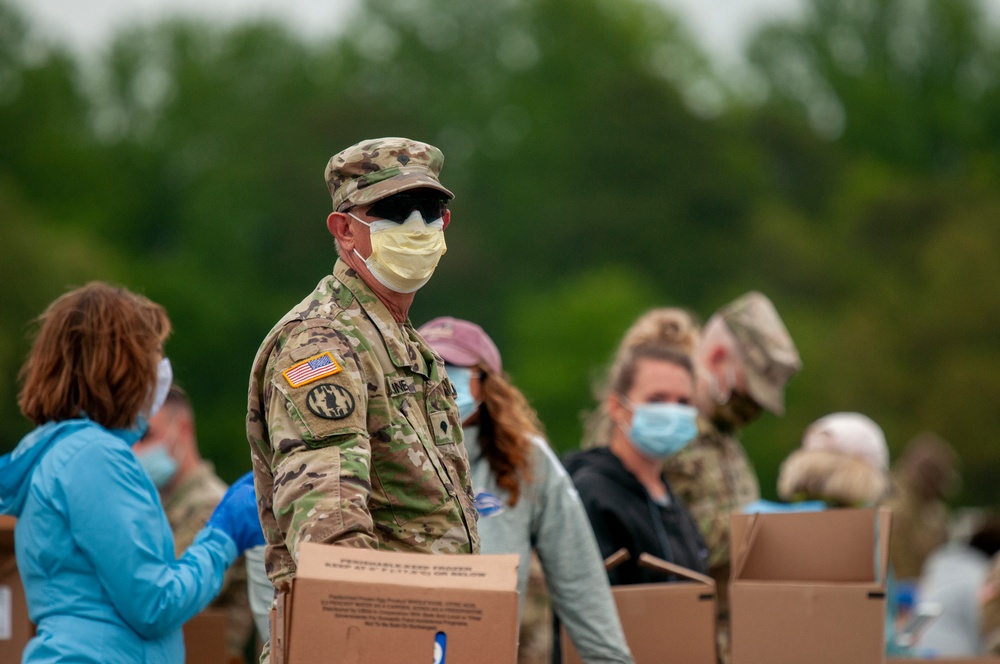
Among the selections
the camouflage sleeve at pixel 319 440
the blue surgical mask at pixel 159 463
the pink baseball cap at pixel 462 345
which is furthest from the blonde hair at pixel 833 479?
the camouflage sleeve at pixel 319 440

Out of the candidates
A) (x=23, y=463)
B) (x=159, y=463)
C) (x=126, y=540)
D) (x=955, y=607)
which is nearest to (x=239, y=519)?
(x=126, y=540)

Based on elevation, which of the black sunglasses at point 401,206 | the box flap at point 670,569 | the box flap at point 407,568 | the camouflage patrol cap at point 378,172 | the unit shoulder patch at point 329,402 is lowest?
the box flap at point 670,569

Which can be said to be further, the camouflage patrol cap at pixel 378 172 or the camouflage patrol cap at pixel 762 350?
the camouflage patrol cap at pixel 762 350

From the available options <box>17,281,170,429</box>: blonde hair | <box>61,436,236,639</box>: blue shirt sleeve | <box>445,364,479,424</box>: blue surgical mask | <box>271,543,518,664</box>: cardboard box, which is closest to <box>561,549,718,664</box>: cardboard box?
<box>445,364,479,424</box>: blue surgical mask

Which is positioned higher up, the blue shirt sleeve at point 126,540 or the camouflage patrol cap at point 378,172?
the camouflage patrol cap at point 378,172

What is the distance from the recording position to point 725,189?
4625 cm

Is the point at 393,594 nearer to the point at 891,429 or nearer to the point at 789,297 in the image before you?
the point at 891,429

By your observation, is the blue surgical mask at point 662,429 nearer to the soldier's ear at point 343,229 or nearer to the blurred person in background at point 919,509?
the soldier's ear at point 343,229

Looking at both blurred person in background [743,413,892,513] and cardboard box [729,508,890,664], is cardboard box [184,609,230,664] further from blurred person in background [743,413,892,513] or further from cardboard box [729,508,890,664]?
blurred person in background [743,413,892,513]

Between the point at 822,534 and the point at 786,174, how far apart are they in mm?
45420

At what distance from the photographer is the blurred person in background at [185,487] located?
6425mm

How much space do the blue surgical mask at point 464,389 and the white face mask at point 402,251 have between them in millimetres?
1393

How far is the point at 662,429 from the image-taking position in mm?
5863

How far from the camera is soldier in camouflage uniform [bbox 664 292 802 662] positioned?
639cm
